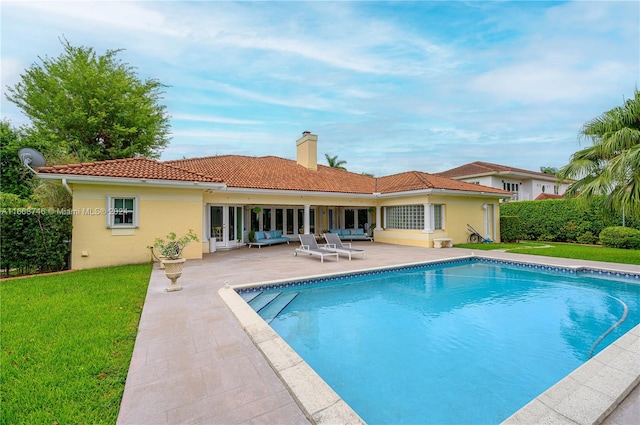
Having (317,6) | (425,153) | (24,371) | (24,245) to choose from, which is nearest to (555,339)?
(24,371)

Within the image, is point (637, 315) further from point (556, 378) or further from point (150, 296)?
point (150, 296)

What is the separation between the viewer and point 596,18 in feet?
33.4

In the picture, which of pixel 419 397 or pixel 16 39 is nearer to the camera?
pixel 419 397

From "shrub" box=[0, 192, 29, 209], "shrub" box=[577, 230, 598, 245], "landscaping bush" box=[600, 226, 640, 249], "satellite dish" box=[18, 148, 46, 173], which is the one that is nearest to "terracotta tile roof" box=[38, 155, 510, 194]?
"satellite dish" box=[18, 148, 46, 173]

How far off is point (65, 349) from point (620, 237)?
2416 cm

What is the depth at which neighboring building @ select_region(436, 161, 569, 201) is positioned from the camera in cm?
2970

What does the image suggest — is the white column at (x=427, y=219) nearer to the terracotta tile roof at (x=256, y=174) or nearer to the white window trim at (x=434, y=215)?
the white window trim at (x=434, y=215)

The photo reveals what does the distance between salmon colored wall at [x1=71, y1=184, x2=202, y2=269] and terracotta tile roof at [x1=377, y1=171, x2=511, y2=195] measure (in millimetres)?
12832

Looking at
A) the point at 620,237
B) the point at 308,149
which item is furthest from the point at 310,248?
the point at 620,237

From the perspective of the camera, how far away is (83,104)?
68.2ft

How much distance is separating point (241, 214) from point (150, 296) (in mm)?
12102

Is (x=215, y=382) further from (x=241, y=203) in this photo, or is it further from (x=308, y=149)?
(x=308, y=149)

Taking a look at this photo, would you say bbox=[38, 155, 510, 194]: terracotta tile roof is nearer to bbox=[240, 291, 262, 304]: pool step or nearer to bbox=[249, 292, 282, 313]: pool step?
bbox=[240, 291, 262, 304]: pool step

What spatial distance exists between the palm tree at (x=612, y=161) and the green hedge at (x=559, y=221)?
8493mm
